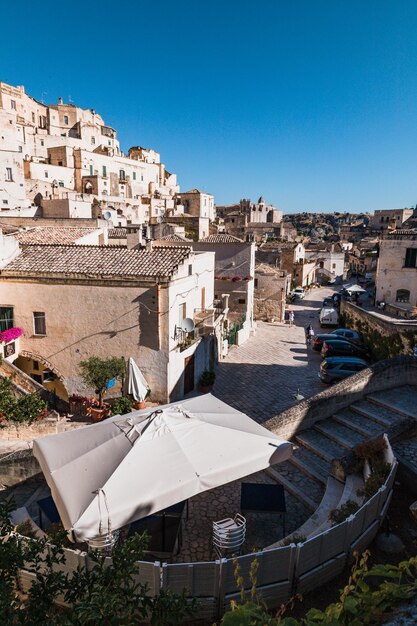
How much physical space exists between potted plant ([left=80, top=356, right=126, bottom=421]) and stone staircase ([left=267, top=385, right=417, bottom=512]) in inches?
292

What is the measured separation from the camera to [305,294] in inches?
1971

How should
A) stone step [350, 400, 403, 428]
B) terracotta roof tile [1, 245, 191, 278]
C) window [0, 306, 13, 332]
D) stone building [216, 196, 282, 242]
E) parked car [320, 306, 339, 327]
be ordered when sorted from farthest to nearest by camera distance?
stone building [216, 196, 282, 242], parked car [320, 306, 339, 327], window [0, 306, 13, 332], terracotta roof tile [1, 245, 191, 278], stone step [350, 400, 403, 428]

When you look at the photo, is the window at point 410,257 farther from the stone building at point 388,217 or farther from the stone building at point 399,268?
the stone building at point 388,217

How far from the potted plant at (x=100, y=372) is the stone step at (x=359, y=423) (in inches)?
324

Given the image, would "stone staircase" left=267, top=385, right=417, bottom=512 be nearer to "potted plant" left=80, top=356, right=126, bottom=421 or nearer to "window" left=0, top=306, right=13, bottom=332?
"potted plant" left=80, top=356, right=126, bottom=421

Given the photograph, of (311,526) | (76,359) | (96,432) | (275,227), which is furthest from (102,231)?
(275,227)

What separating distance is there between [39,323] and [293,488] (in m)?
12.6

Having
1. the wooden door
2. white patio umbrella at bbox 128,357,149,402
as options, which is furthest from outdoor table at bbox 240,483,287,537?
the wooden door

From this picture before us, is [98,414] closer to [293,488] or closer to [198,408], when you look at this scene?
[198,408]

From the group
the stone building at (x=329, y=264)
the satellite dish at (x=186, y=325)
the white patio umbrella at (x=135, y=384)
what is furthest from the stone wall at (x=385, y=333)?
the stone building at (x=329, y=264)

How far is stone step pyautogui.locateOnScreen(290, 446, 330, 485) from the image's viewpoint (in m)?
9.25

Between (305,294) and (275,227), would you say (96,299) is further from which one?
(275,227)

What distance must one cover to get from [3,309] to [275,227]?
7162 centimetres

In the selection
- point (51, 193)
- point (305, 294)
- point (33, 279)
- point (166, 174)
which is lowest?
point (305, 294)
